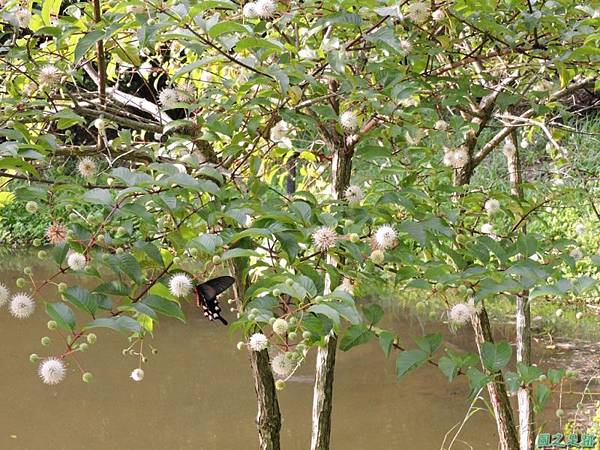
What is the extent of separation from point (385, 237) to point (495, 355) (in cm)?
21

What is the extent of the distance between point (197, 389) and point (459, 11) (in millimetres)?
2322

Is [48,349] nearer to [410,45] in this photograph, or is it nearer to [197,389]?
[197,389]

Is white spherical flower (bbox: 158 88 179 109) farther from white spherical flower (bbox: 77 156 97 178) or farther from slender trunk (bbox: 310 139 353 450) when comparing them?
slender trunk (bbox: 310 139 353 450)

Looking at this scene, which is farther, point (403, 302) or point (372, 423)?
point (403, 302)

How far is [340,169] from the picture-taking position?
5.49 feet

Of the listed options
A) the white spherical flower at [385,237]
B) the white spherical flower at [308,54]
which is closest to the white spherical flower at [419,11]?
the white spherical flower at [308,54]

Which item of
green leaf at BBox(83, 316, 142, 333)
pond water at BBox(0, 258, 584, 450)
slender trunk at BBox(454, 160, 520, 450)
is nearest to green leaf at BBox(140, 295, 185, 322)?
green leaf at BBox(83, 316, 142, 333)

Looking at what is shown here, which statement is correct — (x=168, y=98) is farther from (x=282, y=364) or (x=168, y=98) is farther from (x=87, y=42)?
(x=282, y=364)

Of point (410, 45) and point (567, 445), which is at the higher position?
point (410, 45)

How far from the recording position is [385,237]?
3.61 ft

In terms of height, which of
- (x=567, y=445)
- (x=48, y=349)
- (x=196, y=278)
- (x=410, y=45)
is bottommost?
(x=567, y=445)

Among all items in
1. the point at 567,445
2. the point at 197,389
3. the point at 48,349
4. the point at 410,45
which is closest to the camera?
the point at 410,45

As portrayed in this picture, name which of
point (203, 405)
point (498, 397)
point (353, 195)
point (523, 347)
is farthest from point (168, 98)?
point (203, 405)

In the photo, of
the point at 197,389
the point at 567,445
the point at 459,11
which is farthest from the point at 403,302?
the point at 459,11
